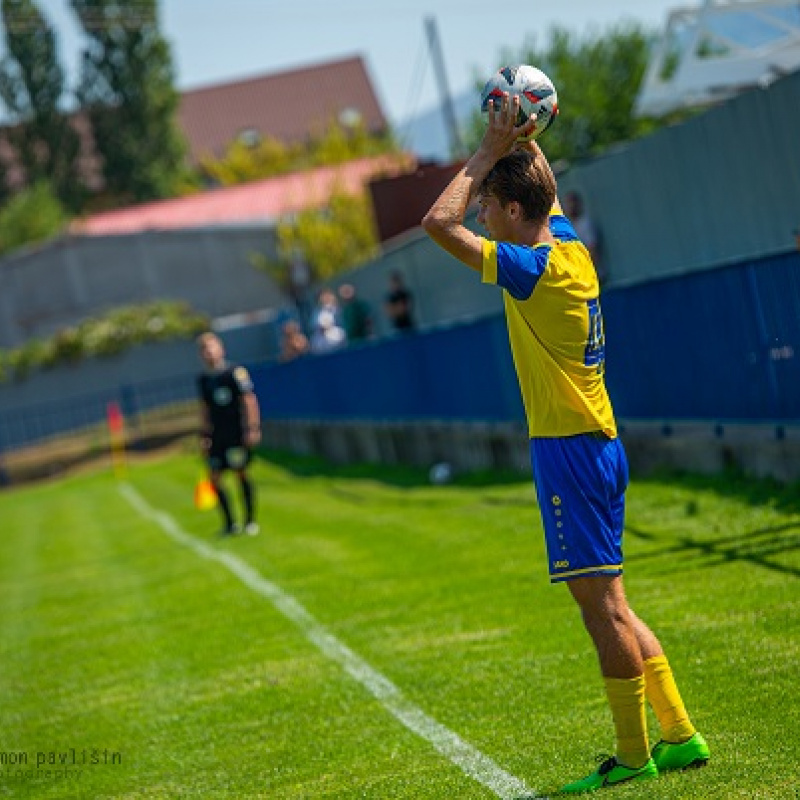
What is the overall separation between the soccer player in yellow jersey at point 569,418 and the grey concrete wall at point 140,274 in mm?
57859

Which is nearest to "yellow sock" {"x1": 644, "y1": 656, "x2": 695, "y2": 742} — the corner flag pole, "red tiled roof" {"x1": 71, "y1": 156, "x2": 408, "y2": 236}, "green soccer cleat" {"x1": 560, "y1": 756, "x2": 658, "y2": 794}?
"green soccer cleat" {"x1": 560, "y1": 756, "x2": 658, "y2": 794}

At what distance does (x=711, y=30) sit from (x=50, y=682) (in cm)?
1637

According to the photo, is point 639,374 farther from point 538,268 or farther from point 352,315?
point 352,315

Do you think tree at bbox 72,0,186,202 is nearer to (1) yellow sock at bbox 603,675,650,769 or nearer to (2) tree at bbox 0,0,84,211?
(2) tree at bbox 0,0,84,211

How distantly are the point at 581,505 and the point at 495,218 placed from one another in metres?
1.07

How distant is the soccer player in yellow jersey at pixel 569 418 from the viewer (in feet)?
20.9

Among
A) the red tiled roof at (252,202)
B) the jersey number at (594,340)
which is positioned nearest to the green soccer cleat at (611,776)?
the jersey number at (594,340)

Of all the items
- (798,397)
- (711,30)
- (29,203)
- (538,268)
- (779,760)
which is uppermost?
(29,203)

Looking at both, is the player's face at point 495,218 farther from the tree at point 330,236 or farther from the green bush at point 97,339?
the tree at point 330,236

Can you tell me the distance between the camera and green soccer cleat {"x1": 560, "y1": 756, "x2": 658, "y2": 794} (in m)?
6.50

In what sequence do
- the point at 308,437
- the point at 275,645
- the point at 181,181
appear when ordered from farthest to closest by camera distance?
1. the point at 181,181
2. the point at 308,437
3. the point at 275,645

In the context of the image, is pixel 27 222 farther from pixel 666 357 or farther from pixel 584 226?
pixel 666 357

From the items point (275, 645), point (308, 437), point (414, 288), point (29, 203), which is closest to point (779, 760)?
point (275, 645)

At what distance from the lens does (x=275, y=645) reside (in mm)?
10961
